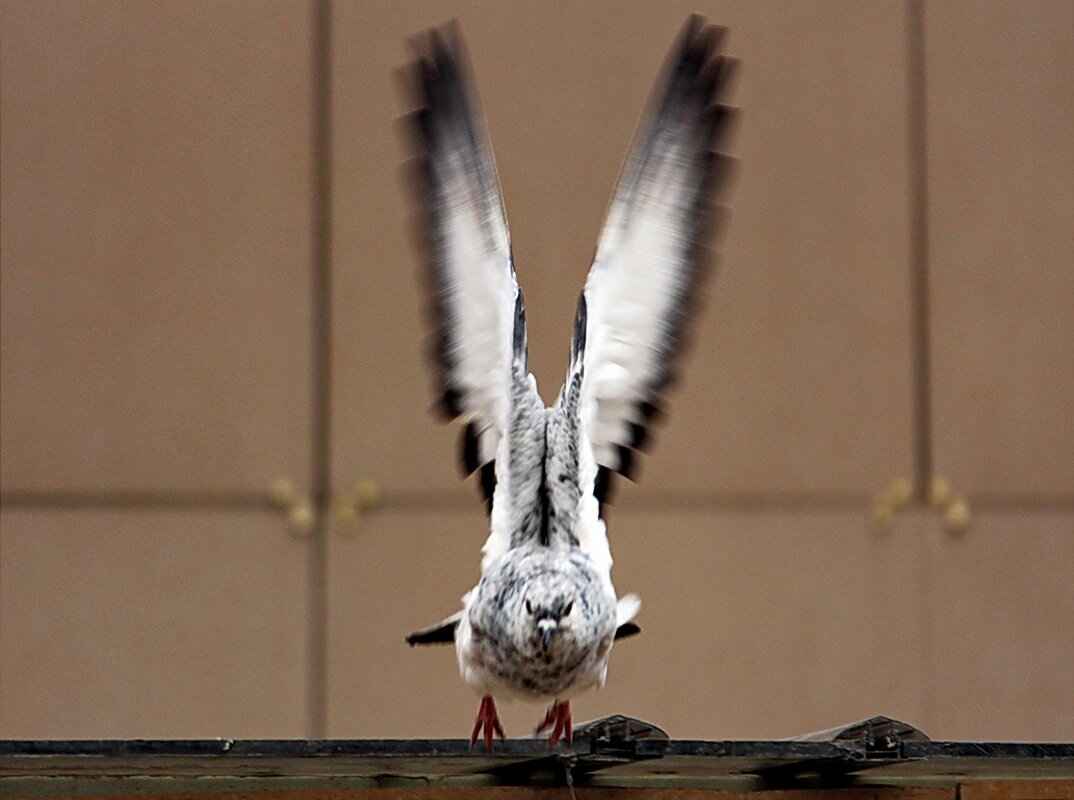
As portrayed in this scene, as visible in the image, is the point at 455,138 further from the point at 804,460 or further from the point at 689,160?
the point at 804,460

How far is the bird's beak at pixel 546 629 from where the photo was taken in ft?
7.37

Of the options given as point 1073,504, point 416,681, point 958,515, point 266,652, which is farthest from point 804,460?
point 266,652

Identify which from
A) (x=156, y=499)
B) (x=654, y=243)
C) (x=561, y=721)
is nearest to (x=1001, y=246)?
(x=654, y=243)

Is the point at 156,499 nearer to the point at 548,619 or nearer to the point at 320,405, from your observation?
the point at 320,405

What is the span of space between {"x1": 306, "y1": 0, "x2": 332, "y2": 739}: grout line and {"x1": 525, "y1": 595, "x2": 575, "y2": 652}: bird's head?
209cm

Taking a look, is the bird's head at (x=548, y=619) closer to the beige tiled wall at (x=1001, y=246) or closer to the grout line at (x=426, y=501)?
the grout line at (x=426, y=501)

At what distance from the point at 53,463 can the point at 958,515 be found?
2.38 metres

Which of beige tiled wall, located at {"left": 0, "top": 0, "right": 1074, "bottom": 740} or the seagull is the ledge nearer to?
the seagull

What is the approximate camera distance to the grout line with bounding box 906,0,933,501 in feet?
14.8

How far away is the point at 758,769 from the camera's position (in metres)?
2.31

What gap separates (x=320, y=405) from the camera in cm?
430

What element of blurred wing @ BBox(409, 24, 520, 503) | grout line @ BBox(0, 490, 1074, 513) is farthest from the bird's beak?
grout line @ BBox(0, 490, 1074, 513)

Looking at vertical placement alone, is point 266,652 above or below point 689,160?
below

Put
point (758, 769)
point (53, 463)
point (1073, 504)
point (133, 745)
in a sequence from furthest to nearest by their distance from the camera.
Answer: point (1073, 504)
point (53, 463)
point (758, 769)
point (133, 745)
